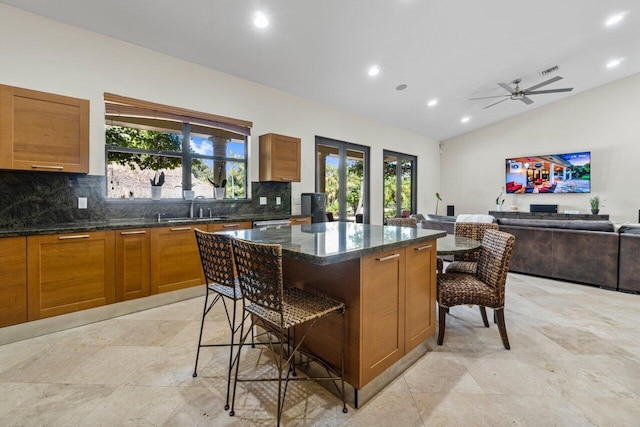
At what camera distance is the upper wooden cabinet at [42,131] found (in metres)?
2.48

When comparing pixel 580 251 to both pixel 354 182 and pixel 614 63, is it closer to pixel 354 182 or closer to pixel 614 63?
pixel 354 182

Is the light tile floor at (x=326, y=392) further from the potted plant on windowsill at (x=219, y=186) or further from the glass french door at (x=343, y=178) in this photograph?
the glass french door at (x=343, y=178)

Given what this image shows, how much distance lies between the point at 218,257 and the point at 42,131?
233 centimetres

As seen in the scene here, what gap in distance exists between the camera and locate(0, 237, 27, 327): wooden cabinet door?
2326 millimetres

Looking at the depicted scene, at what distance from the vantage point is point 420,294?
6.89ft

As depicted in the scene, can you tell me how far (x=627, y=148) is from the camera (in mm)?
6105

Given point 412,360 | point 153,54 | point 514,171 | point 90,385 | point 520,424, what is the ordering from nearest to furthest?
point 520,424 < point 90,385 < point 412,360 < point 153,54 < point 514,171

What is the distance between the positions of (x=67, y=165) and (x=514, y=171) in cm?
892

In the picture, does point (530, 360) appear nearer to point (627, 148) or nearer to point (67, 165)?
point (67, 165)

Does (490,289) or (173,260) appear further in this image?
(173,260)

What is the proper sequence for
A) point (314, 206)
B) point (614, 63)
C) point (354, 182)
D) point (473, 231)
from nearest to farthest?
point (473, 231), point (314, 206), point (614, 63), point (354, 182)

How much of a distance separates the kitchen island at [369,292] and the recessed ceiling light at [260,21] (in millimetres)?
2412

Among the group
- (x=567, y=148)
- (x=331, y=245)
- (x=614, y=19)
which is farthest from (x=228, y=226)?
(x=567, y=148)

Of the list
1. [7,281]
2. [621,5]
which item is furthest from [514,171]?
[7,281]
